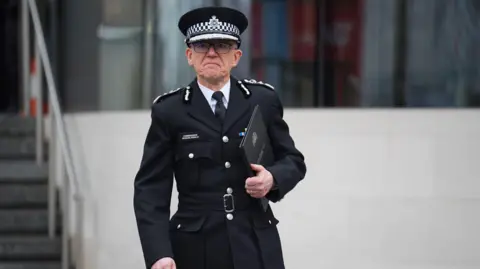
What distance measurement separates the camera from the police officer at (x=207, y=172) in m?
3.50

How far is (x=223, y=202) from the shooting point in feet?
11.5

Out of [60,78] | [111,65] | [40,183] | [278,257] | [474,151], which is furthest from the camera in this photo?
[60,78]

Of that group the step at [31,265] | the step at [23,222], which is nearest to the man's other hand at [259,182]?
the step at [31,265]

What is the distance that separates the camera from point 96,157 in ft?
22.8

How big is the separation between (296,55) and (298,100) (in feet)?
0.95

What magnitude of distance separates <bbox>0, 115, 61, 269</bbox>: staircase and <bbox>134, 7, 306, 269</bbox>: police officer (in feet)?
11.3

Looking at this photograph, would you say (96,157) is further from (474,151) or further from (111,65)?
(474,151)

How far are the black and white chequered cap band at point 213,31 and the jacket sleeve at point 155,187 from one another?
1.04 ft

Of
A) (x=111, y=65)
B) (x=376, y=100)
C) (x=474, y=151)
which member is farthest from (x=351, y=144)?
(x=111, y=65)

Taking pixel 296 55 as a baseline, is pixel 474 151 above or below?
below

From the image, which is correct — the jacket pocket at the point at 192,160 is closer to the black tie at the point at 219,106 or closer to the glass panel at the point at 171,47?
the black tie at the point at 219,106

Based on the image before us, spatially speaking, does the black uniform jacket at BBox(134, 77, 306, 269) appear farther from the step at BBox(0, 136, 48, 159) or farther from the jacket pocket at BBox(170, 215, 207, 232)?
the step at BBox(0, 136, 48, 159)

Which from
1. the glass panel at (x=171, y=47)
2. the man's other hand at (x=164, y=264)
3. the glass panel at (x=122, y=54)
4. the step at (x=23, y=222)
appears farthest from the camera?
the step at (x=23, y=222)

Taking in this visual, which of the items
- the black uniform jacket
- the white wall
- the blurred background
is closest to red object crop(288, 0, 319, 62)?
the blurred background
